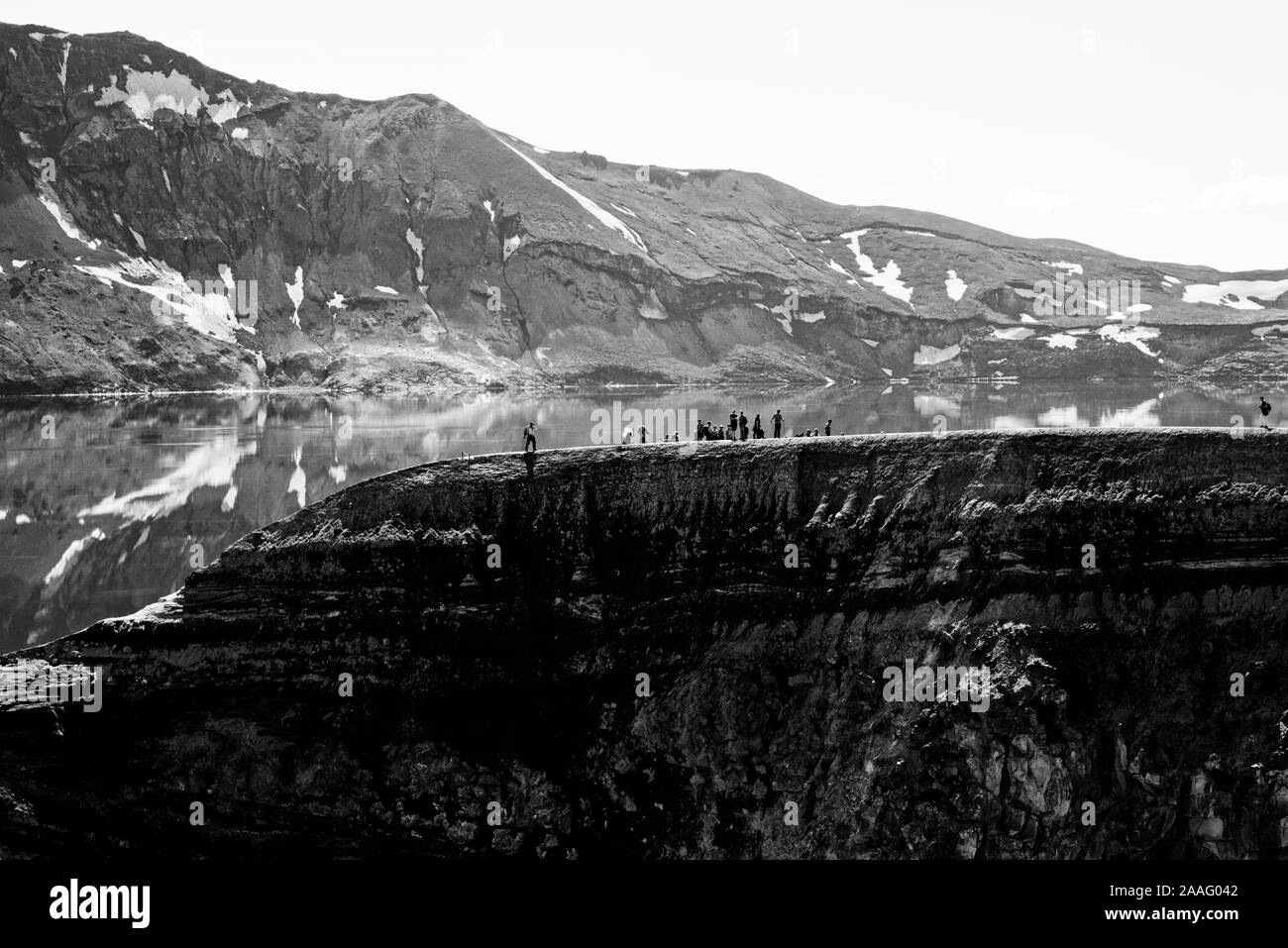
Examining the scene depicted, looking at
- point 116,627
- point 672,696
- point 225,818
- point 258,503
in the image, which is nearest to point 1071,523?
point 672,696

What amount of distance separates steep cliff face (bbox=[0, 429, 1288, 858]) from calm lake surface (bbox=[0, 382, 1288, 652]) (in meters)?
19.6

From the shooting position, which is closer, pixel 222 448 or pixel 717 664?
pixel 717 664

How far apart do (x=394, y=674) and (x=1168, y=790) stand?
30.0m

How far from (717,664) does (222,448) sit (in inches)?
3481

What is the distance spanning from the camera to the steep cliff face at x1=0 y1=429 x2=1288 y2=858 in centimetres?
5016

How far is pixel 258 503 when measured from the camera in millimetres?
101438

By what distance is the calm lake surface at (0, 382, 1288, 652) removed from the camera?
84250mm

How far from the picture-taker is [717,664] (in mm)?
55250

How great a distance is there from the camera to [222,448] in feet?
431

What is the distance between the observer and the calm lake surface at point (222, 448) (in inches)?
3317

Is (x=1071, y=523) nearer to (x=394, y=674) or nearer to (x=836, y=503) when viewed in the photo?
(x=836, y=503)

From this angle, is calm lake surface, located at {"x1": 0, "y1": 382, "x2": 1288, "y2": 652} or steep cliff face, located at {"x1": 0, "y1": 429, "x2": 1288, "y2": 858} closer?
steep cliff face, located at {"x1": 0, "y1": 429, "x2": 1288, "y2": 858}

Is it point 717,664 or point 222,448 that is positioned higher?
point 222,448
